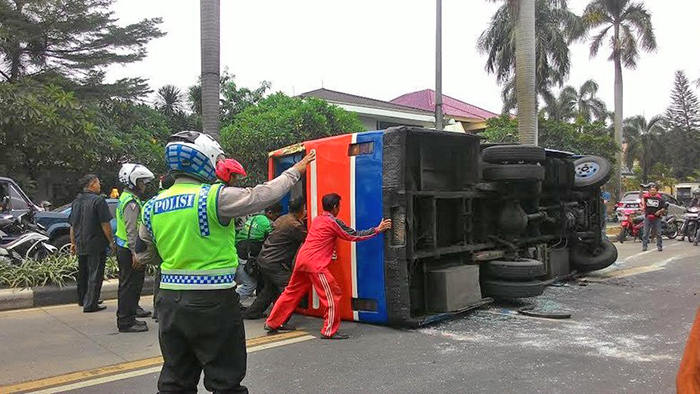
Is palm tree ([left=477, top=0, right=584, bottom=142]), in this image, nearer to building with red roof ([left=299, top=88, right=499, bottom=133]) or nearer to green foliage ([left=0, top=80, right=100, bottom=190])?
building with red roof ([left=299, top=88, right=499, bottom=133])

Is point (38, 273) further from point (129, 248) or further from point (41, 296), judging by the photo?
point (129, 248)

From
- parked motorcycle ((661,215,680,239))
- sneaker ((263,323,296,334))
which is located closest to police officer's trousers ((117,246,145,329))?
sneaker ((263,323,296,334))

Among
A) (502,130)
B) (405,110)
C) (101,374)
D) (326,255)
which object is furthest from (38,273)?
(405,110)

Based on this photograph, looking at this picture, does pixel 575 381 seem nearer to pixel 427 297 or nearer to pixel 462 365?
pixel 462 365

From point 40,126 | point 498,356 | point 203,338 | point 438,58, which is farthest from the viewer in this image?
point 40,126

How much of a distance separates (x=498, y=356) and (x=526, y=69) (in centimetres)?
1145

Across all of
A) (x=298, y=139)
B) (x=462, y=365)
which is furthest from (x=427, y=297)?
(x=298, y=139)

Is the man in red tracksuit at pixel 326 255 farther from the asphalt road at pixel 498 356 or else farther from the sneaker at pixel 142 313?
the sneaker at pixel 142 313

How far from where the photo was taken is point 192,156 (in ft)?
9.80

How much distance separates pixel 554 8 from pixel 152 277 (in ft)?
72.4

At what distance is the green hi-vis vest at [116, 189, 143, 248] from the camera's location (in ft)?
20.3

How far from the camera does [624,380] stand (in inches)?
173

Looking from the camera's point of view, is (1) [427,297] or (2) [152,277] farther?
(2) [152,277]

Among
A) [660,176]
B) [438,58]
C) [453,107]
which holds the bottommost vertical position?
[660,176]
